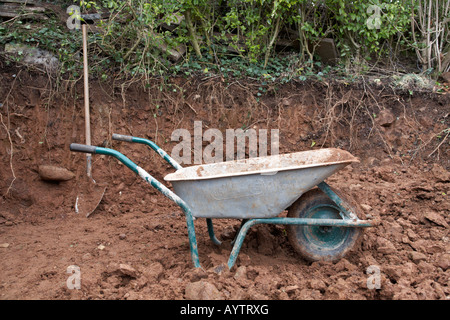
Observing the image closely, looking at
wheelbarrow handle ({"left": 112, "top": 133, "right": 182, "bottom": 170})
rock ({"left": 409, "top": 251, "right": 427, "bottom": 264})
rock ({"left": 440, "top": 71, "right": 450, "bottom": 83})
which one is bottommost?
rock ({"left": 409, "top": 251, "right": 427, "bottom": 264})

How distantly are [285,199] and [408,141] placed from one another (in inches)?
122

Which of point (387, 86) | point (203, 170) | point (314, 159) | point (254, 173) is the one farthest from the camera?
point (387, 86)

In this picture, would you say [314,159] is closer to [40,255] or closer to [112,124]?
[40,255]

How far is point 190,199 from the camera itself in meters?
2.79

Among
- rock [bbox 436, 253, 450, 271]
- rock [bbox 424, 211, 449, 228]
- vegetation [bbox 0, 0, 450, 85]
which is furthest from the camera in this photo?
vegetation [bbox 0, 0, 450, 85]

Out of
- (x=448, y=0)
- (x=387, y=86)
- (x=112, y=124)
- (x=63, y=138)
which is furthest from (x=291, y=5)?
(x=63, y=138)

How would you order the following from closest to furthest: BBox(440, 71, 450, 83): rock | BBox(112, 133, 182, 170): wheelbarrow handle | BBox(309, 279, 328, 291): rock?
BBox(309, 279, 328, 291): rock
BBox(112, 133, 182, 170): wheelbarrow handle
BBox(440, 71, 450, 83): rock

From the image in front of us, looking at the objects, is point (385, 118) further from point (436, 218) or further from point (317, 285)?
point (317, 285)

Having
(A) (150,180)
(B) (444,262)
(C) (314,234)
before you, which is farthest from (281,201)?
(B) (444,262)

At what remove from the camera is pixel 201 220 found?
13.7 ft

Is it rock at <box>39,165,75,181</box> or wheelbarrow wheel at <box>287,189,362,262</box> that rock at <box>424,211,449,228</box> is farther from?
rock at <box>39,165,75,181</box>

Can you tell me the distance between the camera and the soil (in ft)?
8.56

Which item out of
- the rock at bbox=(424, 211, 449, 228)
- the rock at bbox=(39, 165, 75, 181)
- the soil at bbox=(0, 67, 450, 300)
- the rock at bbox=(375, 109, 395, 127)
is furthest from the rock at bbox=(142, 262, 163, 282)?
the rock at bbox=(375, 109, 395, 127)

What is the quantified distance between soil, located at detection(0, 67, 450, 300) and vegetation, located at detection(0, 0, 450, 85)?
0.35 meters
